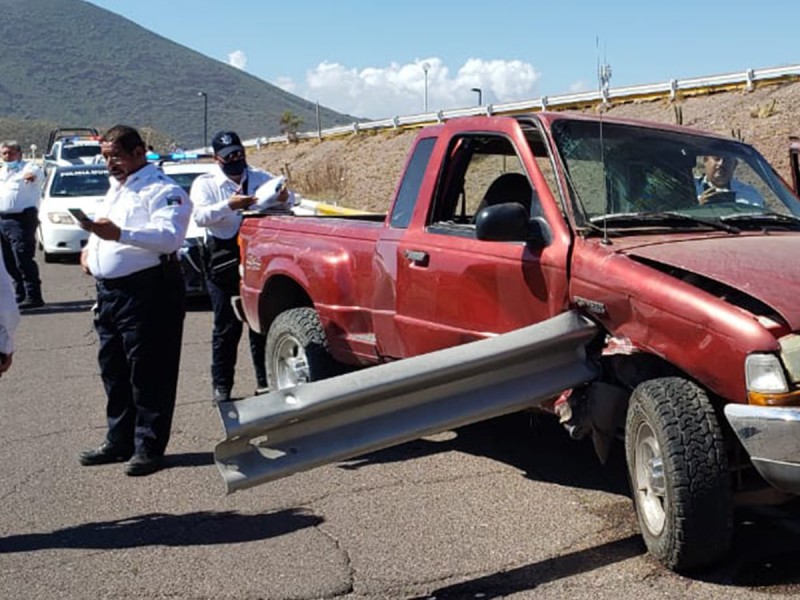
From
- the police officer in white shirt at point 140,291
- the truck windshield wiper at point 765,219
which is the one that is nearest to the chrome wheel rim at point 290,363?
the police officer in white shirt at point 140,291

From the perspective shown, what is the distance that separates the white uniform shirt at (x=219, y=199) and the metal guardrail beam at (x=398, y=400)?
305 centimetres

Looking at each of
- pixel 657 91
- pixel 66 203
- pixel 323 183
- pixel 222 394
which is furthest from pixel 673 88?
pixel 222 394

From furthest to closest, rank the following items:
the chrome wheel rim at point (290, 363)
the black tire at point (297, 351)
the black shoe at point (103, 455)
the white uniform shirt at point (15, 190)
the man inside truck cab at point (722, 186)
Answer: the white uniform shirt at point (15, 190) < the chrome wheel rim at point (290, 363) < the black tire at point (297, 351) < the black shoe at point (103, 455) < the man inside truck cab at point (722, 186)

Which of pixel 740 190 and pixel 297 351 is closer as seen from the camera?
pixel 740 190

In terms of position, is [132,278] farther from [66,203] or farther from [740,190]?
[66,203]

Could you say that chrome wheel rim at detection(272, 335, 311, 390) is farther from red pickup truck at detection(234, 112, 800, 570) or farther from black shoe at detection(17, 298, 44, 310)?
black shoe at detection(17, 298, 44, 310)

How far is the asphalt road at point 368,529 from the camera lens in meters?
4.49

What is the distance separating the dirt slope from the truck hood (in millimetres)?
14179

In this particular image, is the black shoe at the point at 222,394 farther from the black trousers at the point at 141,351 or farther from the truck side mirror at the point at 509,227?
the truck side mirror at the point at 509,227

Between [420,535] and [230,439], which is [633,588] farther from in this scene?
[230,439]

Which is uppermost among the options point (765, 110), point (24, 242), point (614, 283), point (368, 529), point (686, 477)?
point (765, 110)

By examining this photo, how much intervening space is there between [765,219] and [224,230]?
4.01m

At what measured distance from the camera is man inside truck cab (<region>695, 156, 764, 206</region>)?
218 inches

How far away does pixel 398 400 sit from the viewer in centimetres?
498
